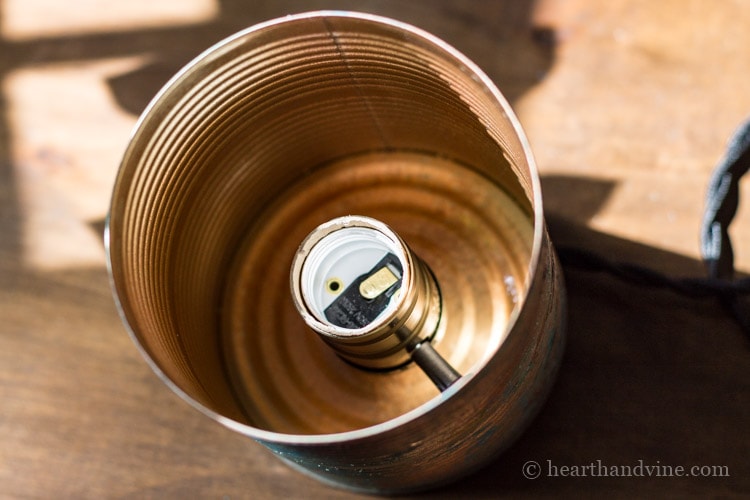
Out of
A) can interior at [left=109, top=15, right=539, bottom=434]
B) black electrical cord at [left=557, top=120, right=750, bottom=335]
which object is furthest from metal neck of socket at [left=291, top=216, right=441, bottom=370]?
black electrical cord at [left=557, top=120, right=750, bottom=335]

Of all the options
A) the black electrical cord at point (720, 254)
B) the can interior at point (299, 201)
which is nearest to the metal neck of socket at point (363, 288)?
the can interior at point (299, 201)

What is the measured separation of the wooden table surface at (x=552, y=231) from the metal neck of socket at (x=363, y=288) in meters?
0.10

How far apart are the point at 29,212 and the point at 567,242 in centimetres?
36

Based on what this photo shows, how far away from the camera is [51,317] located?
54cm

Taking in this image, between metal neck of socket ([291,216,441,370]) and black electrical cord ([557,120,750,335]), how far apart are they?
0.43ft

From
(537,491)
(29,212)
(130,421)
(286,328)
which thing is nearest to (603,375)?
(537,491)

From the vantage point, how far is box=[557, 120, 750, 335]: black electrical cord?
484 millimetres

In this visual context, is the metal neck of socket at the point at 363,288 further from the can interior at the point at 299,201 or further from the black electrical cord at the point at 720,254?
the black electrical cord at the point at 720,254

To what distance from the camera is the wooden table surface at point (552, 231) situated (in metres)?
0.48

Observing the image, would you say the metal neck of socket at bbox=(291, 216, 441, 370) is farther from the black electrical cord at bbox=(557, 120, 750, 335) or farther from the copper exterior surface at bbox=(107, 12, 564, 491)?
the black electrical cord at bbox=(557, 120, 750, 335)

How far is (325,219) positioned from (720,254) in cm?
24

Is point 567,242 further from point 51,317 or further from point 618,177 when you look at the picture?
point 51,317

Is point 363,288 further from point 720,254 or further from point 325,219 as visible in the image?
point 720,254

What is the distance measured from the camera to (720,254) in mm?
485
